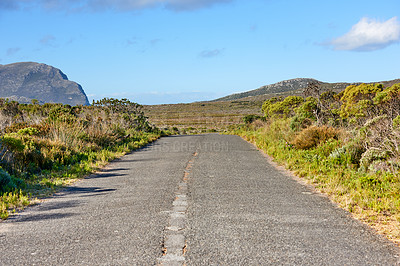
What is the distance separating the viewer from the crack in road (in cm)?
427

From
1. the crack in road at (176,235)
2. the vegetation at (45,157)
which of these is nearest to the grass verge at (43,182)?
the vegetation at (45,157)

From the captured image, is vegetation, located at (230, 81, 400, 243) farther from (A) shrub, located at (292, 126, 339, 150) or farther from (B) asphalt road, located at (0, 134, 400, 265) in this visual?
(B) asphalt road, located at (0, 134, 400, 265)

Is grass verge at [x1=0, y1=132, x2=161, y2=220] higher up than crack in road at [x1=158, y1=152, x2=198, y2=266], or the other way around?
grass verge at [x1=0, y1=132, x2=161, y2=220]

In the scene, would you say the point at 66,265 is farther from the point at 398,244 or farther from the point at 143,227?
the point at 398,244

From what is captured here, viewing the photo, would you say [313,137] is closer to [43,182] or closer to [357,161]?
[357,161]

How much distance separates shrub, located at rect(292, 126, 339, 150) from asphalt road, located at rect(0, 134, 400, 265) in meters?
4.67

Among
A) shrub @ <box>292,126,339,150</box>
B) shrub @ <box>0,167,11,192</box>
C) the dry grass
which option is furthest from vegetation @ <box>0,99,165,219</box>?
the dry grass

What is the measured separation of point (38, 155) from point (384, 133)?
9591 millimetres

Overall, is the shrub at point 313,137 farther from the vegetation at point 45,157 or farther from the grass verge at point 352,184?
the vegetation at point 45,157

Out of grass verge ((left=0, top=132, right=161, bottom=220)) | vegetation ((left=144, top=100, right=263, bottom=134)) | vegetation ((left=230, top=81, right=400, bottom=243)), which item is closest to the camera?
vegetation ((left=230, top=81, right=400, bottom=243))

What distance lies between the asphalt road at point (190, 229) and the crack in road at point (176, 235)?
0.4 inches

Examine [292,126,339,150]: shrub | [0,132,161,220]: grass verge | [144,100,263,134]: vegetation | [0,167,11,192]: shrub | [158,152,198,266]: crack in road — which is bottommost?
[158,152,198,266]: crack in road

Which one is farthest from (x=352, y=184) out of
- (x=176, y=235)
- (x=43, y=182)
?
(x=43, y=182)

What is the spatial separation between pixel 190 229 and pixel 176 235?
0.31m
